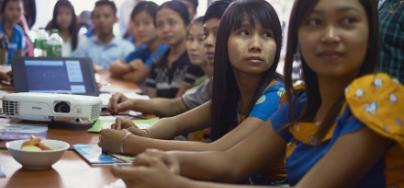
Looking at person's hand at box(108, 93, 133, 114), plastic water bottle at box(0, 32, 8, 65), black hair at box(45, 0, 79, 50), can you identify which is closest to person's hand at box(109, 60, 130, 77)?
plastic water bottle at box(0, 32, 8, 65)

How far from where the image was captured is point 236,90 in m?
1.71

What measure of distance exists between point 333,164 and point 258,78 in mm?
680

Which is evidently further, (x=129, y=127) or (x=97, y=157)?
(x=129, y=127)

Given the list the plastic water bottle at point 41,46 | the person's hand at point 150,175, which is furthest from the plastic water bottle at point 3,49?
the person's hand at point 150,175

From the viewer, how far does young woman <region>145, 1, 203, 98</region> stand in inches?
117

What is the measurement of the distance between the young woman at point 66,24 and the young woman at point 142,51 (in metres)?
1.00

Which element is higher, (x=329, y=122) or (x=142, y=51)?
(x=329, y=122)

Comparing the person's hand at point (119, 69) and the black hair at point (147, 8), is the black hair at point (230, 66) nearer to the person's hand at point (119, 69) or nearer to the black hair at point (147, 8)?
the person's hand at point (119, 69)

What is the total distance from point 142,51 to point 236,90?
228 cm

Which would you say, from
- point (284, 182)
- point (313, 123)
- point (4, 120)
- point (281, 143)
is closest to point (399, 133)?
point (313, 123)

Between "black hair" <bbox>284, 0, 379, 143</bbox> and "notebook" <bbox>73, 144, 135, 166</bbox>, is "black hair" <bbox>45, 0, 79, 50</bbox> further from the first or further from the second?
"black hair" <bbox>284, 0, 379, 143</bbox>

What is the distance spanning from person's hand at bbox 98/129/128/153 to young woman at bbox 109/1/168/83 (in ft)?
6.29

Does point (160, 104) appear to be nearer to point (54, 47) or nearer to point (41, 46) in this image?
point (54, 47)

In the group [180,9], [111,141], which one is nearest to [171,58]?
[180,9]
